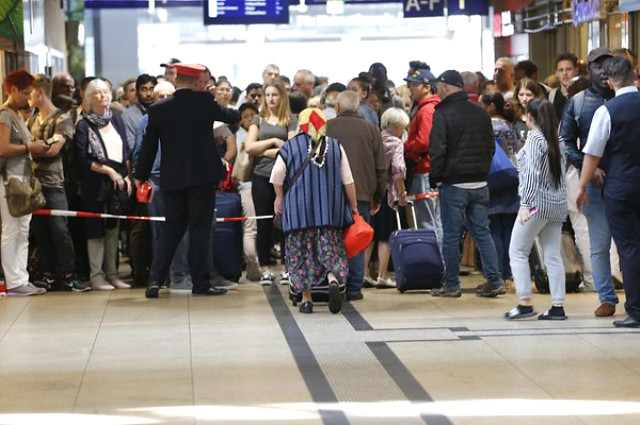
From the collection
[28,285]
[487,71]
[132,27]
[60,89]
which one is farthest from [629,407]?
[132,27]

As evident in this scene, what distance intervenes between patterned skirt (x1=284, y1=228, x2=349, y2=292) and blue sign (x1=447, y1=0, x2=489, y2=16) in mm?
12429

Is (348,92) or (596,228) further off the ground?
(348,92)

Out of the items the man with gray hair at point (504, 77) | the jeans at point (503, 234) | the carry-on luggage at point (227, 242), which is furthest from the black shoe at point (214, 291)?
the man with gray hair at point (504, 77)

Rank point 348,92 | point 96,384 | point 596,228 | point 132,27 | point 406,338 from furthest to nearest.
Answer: point 132,27 < point 348,92 < point 596,228 < point 406,338 < point 96,384

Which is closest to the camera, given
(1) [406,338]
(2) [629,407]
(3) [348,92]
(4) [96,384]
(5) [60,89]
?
(2) [629,407]

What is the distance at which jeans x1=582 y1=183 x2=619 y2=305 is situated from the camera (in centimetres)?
954

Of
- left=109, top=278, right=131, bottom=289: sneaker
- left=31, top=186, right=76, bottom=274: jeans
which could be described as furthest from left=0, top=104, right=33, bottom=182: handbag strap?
left=109, top=278, right=131, bottom=289: sneaker

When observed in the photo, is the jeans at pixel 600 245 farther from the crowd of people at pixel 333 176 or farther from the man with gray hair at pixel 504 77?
the man with gray hair at pixel 504 77

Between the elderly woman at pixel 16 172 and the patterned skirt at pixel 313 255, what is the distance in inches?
99.4

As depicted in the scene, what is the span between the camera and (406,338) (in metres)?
8.71

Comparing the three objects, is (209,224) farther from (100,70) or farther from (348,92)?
(100,70)

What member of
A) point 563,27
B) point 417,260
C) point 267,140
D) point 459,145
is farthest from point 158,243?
point 563,27

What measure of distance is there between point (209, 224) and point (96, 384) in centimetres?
394

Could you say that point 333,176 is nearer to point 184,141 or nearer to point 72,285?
point 184,141
